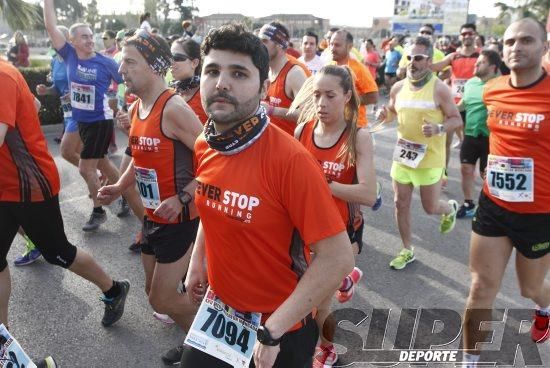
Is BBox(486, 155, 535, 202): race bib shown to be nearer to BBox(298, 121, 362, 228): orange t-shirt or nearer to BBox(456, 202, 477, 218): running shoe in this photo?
BBox(298, 121, 362, 228): orange t-shirt

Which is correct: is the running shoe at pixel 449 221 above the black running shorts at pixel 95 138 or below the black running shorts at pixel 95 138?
below

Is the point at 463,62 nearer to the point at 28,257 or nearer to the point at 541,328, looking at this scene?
the point at 541,328

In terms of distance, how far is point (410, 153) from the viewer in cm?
483

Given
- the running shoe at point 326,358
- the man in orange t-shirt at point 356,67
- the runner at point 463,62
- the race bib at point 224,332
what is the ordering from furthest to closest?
the runner at point 463,62 < the man in orange t-shirt at point 356,67 < the running shoe at point 326,358 < the race bib at point 224,332

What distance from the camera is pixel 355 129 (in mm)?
3104

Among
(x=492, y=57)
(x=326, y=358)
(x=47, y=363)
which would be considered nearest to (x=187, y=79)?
(x=47, y=363)

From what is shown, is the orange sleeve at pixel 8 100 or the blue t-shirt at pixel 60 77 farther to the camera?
the blue t-shirt at pixel 60 77

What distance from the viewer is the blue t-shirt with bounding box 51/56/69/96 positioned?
Result: 6977 mm

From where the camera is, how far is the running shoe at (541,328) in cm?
345

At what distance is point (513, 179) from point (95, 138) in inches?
177

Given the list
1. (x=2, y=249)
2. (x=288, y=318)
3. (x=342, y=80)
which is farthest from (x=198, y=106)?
(x=288, y=318)

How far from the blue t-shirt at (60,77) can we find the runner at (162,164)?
4333mm

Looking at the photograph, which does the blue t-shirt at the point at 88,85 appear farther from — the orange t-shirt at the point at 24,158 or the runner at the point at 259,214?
the runner at the point at 259,214

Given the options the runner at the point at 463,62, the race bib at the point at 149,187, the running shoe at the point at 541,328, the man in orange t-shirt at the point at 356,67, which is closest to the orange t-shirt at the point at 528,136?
the running shoe at the point at 541,328
